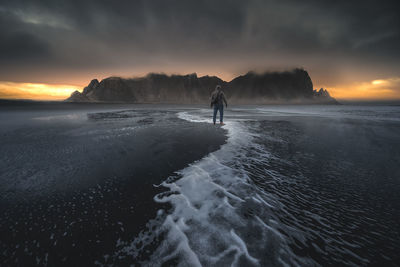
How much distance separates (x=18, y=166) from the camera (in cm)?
427

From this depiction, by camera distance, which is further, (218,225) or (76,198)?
(76,198)

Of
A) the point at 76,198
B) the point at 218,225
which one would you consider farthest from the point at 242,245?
the point at 76,198

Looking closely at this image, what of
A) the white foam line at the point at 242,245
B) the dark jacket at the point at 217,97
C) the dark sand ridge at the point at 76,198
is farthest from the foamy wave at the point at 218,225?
the dark jacket at the point at 217,97

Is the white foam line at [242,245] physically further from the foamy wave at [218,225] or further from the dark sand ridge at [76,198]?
the dark sand ridge at [76,198]

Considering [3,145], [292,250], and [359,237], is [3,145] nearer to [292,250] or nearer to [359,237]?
[292,250]

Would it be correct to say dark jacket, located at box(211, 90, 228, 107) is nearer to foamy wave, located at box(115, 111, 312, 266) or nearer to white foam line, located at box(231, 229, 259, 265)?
foamy wave, located at box(115, 111, 312, 266)

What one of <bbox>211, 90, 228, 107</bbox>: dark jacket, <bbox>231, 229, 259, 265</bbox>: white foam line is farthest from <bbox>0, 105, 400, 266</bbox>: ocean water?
<bbox>211, 90, 228, 107</bbox>: dark jacket

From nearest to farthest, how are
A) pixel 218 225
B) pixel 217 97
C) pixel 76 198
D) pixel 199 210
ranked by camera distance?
pixel 218 225 → pixel 199 210 → pixel 76 198 → pixel 217 97

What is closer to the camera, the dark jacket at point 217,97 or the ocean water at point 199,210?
the ocean water at point 199,210

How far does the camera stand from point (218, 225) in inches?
92.5

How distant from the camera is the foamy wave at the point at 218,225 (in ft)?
6.00

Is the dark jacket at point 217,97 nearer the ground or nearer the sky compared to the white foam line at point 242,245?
nearer the sky

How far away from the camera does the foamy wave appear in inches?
72.1

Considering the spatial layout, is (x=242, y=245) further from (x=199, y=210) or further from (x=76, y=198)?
(x=76, y=198)
